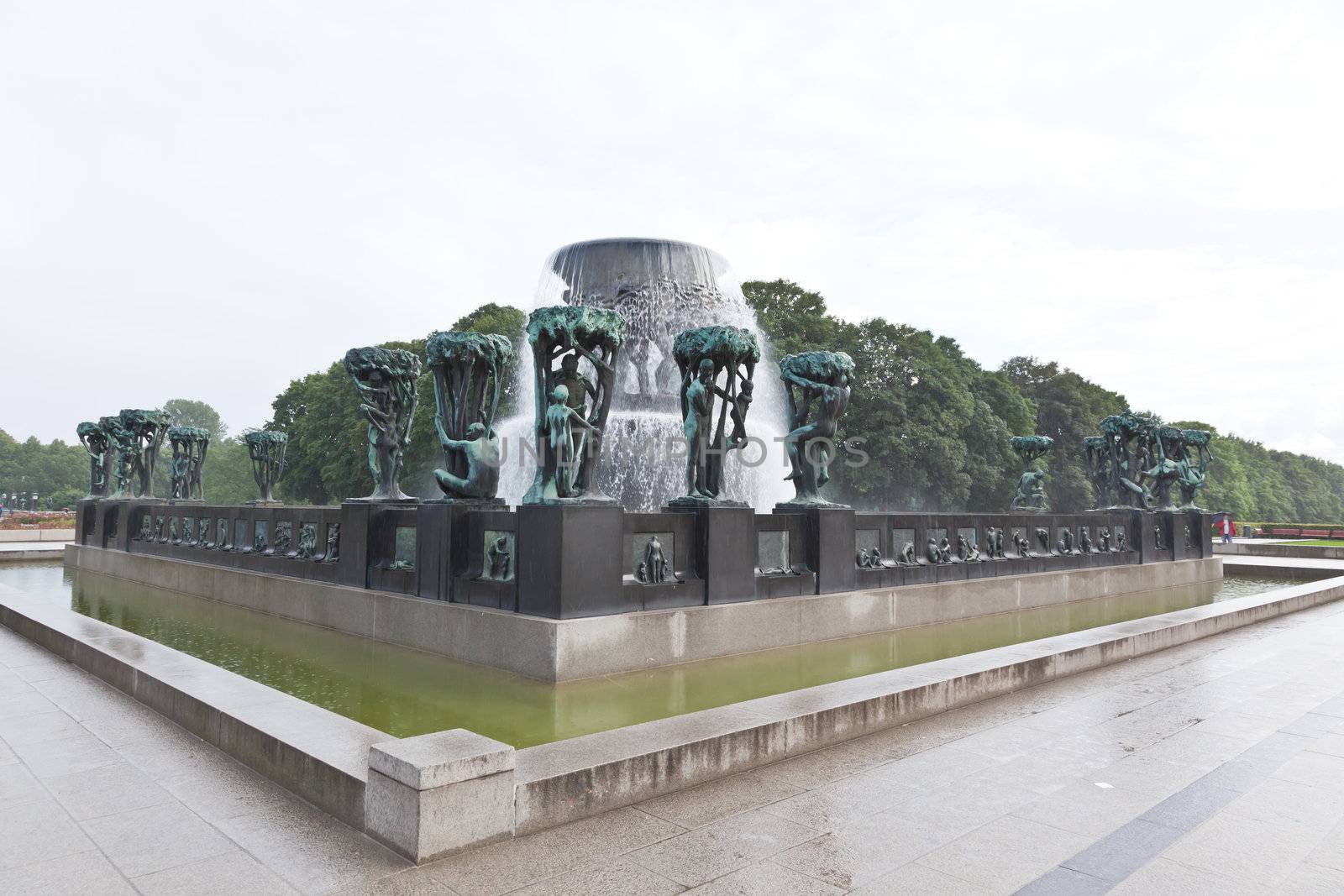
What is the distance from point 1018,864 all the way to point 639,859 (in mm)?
1662

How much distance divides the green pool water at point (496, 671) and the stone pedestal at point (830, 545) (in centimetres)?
71

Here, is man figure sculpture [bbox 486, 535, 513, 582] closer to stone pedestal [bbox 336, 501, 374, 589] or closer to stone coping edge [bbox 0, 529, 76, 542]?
stone pedestal [bbox 336, 501, 374, 589]

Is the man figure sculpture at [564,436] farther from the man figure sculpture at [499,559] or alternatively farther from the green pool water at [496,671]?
the green pool water at [496,671]

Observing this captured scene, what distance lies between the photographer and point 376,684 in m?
7.48

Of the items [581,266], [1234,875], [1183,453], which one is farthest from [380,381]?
[1183,453]

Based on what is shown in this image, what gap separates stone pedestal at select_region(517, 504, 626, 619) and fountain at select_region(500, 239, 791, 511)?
30.3 ft

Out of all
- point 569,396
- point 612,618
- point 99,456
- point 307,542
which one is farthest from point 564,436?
point 99,456

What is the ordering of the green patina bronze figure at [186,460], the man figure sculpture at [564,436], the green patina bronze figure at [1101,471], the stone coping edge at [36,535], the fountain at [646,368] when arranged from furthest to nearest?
1. the stone coping edge at [36,535]
2. the green patina bronze figure at [186,460]
3. the green patina bronze figure at [1101,471]
4. the fountain at [646,368]
5. the man figure sculpture at [564,436]

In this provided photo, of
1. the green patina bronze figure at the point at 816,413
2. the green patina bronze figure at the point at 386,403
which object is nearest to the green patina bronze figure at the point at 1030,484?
the green patina bronze figure at the point at 816,413

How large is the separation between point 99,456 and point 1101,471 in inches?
973

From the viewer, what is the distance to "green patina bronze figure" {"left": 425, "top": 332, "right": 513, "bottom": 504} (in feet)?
31.8

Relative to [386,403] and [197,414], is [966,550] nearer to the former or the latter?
[386,403]

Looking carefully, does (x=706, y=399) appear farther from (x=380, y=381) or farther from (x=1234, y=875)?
(x=1234, y=875)

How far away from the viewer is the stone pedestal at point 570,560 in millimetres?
7624
